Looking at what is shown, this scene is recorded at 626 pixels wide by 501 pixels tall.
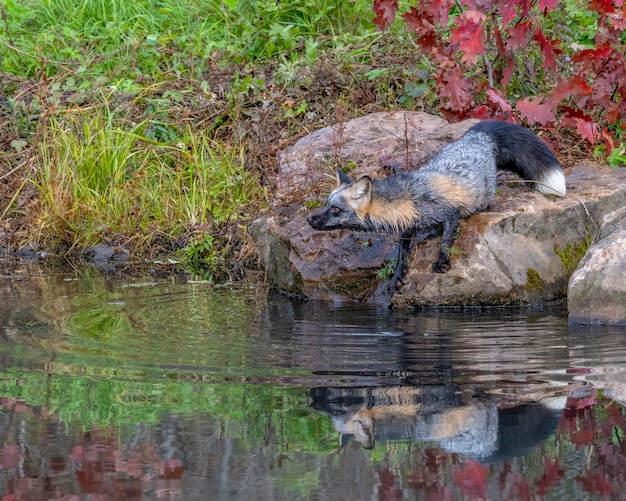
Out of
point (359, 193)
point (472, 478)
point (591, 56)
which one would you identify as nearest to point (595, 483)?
point (472, 478)

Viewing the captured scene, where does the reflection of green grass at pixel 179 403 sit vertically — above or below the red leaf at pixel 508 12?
below

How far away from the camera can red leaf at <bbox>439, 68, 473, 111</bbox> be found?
950 centimetres

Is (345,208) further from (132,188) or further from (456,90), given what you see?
(132,188)

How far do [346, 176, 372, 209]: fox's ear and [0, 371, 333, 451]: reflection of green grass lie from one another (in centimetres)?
268

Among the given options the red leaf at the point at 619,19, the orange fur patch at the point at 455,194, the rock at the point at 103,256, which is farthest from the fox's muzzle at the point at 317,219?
A: the rock at the point at 103,256

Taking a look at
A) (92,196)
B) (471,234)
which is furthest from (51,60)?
(471,234)

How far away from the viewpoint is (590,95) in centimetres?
955

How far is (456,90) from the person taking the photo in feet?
31.2

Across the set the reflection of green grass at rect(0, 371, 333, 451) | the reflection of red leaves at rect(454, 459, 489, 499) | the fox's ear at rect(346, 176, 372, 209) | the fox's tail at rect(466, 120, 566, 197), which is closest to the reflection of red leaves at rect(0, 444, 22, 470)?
the reflection of green grass at rect(0, 371, 333, 451)

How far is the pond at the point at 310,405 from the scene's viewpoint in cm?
355

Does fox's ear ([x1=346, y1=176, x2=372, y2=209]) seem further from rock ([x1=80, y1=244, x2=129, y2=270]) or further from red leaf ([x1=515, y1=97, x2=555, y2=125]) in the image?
rock ([x1=80, y1=244, x2=129, y2=270])

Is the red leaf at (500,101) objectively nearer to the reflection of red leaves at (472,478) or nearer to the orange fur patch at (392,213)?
the orange fur patch at (392,213)

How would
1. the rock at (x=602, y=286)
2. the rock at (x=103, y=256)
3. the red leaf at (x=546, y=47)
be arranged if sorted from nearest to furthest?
the rock at (x=602, y=286) → the red leaf at (x=546, y=47) → the rock at (x=103, y=256)

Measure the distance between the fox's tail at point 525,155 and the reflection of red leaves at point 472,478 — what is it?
453 centimetres
